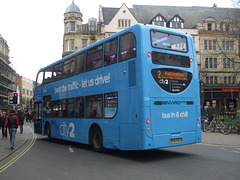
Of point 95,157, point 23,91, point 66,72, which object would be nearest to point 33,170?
point 95,157

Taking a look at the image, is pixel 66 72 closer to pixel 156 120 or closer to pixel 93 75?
pixel 93 75

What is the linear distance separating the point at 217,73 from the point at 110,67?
4280 centimetres

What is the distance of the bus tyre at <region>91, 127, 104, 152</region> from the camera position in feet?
32.0

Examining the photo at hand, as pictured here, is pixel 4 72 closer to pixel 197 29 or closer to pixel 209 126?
pixel 197 29

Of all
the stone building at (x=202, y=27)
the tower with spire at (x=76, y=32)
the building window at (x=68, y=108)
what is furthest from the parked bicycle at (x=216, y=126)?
the tower with spire at (x=76, y=32)

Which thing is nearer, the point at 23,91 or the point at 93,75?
the point at 93,75

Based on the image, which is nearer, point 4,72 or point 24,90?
point 4,72

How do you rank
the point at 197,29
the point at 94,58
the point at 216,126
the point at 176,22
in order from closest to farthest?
the point at 94,58
the point at 216,126
the point at 176,22
the point at 197,29

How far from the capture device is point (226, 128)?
1591 centimetres

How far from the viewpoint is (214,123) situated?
17.2m

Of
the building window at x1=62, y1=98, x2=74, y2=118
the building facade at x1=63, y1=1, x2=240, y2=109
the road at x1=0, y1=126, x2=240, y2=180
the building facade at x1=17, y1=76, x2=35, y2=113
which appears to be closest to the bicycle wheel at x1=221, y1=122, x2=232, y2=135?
the road at x1=0, y1=126, x2=240, y2=180

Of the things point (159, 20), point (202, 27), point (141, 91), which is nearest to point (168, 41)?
point (141, 91)

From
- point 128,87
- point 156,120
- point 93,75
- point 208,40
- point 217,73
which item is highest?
point 208,40

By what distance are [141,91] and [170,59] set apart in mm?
1582
